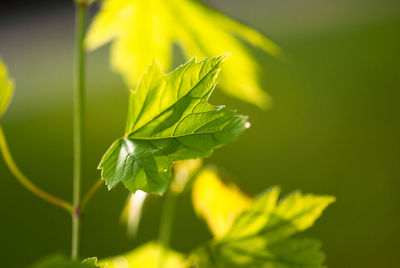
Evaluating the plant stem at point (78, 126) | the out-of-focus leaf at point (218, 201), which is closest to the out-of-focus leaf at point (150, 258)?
the out-of-focus leaf at point (218, 201)

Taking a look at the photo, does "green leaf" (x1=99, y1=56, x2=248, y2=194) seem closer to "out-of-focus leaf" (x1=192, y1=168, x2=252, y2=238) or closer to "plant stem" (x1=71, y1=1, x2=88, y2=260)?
"plant stem" (x1=71, y1=1, x2=88, y2=260)

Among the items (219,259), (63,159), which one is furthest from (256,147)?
(219,259)

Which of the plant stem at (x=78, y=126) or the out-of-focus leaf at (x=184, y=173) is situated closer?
the plant stem at (x=78, y=126)

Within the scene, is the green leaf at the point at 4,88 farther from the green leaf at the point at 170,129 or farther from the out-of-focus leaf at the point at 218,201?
the out-of-focus leaf at the point at 218,201

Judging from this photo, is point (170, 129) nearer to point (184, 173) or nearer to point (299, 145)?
point (184, 173)

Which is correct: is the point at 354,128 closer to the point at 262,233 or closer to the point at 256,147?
the point at 256,147

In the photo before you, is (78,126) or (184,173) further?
(184,173)

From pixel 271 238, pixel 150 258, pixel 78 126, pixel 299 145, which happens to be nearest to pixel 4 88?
pixel 78 126
